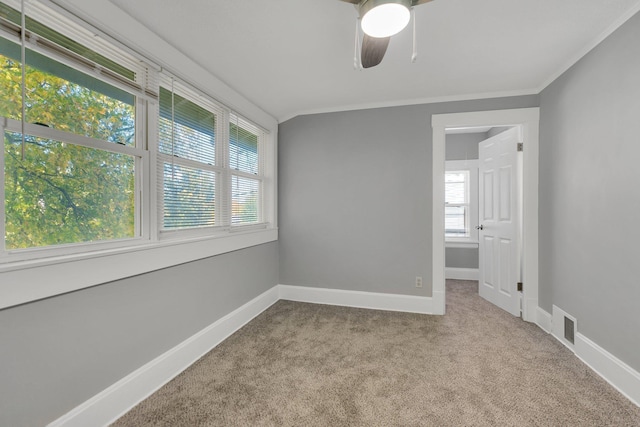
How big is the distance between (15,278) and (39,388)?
21.0 inches

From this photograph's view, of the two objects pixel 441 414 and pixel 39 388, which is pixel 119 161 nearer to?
pixel 39 388

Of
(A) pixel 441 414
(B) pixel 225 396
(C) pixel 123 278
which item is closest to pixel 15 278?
(C) pixel 123 278

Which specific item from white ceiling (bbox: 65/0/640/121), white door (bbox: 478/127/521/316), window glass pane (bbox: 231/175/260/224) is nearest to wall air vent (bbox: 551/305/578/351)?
white door (bbox: 478/127/521/316)

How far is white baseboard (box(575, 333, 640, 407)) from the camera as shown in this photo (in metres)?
1.67

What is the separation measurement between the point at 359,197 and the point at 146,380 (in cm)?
256

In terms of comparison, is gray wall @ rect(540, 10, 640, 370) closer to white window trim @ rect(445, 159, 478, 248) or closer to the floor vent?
the floor vent

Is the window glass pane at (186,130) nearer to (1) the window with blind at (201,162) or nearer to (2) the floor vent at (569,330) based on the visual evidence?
(1) the window with blind at (201,162)

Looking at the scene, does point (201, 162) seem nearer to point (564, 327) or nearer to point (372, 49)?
point (372, 49)

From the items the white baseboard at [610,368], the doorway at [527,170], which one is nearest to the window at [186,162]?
the doorway at [527,170]

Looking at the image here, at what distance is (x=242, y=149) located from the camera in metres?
2.99

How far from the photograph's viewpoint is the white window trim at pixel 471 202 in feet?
15.1

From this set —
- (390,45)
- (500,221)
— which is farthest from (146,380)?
(500,221)

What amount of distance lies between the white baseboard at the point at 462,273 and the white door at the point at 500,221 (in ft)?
2.97

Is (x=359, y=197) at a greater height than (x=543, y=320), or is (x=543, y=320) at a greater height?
(x=359, y=197)
